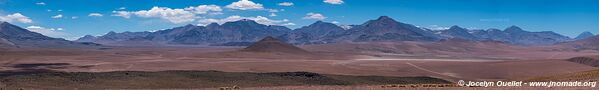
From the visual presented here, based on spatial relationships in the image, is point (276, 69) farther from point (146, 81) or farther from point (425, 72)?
point (146, 81)

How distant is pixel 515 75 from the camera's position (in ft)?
389

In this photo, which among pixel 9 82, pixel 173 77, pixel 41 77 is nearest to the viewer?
pixel 9 82

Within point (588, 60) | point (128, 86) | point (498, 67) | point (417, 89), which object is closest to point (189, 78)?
point (128, 86)

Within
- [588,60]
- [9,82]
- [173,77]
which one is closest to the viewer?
[9,82]

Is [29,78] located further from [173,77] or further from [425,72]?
[425,72]

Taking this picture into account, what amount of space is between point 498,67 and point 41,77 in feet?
315

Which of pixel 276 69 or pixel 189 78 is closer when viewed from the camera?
pixel 189 78

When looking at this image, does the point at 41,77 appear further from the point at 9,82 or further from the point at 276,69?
the point at 276,69

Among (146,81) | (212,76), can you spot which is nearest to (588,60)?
(212,76)

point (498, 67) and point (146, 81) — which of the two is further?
point (498, 67)

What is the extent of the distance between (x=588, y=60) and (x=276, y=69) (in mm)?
85100

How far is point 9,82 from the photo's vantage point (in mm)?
65312

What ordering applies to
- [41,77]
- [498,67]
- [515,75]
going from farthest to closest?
[498,67]
[515,75]
[41,77]

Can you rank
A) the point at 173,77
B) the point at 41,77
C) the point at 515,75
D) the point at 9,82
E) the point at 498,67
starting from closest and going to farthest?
the point at 9,82, the point at 41,77, the point at 173,77, the point at 515,75, the point at 498,67
